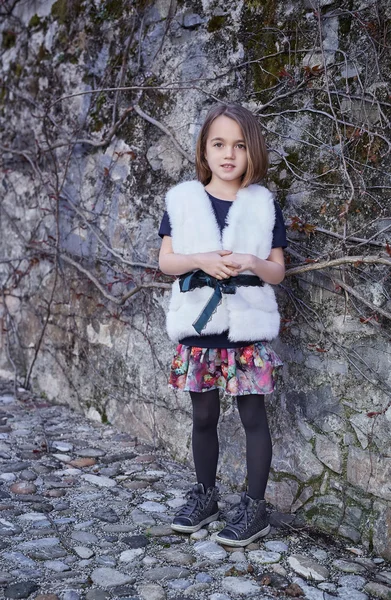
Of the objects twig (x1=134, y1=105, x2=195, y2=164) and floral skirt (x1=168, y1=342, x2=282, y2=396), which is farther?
twig (x1=134, y1=105, x2=195, y2=164)

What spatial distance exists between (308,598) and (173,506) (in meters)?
0.79

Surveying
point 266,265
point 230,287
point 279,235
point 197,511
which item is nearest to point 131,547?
point 197,511

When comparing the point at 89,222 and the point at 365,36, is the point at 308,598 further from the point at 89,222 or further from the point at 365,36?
the point at 89,222

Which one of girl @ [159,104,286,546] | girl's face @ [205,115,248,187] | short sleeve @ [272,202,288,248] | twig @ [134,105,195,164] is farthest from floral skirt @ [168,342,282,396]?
twig @ [134,105,195,164]

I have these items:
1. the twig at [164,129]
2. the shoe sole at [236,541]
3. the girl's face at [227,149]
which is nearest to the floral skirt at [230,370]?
the shoe sole at [236,541]

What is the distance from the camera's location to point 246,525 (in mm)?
2344

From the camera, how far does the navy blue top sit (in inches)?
91.8

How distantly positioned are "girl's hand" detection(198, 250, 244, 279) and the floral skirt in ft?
0.95

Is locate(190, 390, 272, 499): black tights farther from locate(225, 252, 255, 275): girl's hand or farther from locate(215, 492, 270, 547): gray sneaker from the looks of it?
locate(225, 252, 255, 275): girl's hand

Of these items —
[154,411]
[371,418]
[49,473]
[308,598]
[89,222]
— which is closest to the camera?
[308,598]

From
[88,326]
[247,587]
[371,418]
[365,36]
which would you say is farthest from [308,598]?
[88,326]

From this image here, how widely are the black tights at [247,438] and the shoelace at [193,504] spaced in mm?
45

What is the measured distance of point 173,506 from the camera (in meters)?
2.66

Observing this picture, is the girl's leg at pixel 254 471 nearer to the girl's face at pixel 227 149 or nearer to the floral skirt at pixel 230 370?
the floral skirt at pixel 230 370
